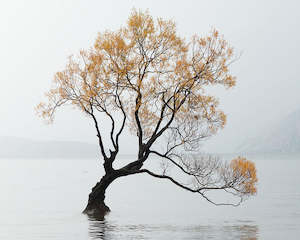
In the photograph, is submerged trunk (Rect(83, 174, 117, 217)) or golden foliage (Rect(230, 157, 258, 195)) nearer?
golden foliage (Rect(230, 157, 258, 195))

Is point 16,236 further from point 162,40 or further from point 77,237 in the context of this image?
point 162,40

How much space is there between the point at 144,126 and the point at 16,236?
37.9 feet

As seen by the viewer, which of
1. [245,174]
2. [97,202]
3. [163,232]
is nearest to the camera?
[163,232]

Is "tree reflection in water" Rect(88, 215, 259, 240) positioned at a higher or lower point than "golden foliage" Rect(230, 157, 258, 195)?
lower

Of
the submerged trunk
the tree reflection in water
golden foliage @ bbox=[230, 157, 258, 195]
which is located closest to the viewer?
the tree reflection in water

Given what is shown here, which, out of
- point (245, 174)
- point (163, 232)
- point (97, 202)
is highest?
point (245, 174)

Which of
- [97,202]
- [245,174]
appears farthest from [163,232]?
[97,202]

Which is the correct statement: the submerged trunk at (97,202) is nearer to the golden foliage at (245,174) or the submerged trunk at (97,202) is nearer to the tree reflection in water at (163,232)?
the tree reflection in water at (163,232)

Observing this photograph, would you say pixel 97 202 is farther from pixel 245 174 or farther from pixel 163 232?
pixel 245 174

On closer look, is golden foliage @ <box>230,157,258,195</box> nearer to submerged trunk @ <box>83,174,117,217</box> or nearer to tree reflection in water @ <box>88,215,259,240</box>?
tree reflection in water @ <box>88,215,259,240</box>

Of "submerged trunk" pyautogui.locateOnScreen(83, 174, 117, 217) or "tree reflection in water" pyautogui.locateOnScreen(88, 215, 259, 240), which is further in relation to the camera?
"submerged trunk" pyautogui.locateOnScreen(83, 174, 117, 217)

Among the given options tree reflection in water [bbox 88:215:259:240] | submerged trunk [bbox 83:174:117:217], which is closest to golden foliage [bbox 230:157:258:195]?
tree reflection in water [bbox 88:215:259:240]

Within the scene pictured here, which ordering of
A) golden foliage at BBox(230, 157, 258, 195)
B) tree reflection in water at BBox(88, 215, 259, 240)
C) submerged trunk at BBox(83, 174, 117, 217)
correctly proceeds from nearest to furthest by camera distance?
tree reflection in water at BBox(88, 215, 259, 240), golden foliage at BBox(230, 157, 258, 195), submerged trunk at BBox(83, 174, 117, 217)

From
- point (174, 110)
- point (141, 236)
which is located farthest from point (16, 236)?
point (174, 110)
